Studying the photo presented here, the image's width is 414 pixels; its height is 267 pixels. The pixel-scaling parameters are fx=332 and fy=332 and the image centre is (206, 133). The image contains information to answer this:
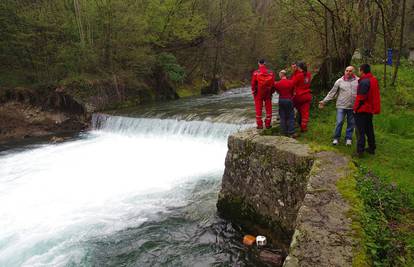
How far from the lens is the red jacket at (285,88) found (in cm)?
799

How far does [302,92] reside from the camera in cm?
827

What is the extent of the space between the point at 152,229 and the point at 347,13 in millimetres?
8275

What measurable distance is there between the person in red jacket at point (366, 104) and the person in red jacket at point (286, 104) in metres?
1.62

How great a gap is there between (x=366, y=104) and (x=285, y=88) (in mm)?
1999

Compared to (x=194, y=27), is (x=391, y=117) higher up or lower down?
lower down

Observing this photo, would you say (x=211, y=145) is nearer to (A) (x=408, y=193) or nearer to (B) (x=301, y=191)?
(B) (x=301, y=191)

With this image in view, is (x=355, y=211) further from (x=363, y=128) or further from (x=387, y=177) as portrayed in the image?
(x=363, y=128)

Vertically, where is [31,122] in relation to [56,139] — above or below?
above

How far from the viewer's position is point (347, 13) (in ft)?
32.5

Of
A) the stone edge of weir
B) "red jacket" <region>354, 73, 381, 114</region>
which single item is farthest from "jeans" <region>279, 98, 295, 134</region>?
"red jacket" <region>354, 73, 381, 114</region>

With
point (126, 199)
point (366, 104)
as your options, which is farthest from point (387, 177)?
point (126, 199)

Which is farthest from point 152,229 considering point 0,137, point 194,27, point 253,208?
point 194,27

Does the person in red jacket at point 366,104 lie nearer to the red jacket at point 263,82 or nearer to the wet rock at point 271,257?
the red jacket at point 263,82

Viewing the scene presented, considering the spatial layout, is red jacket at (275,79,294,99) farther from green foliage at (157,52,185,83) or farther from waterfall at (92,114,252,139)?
green foliage at (157,52,185,83)
